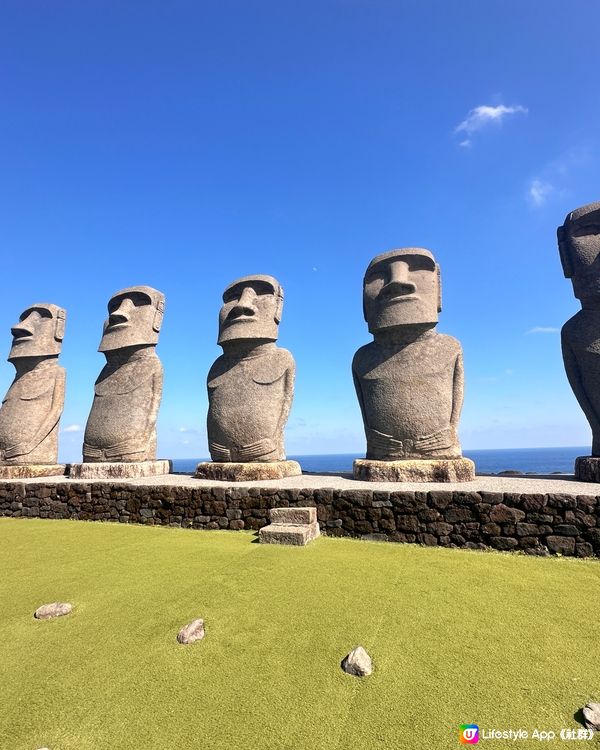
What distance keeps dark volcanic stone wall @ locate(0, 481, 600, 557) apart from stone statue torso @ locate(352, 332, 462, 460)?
186 centimetres

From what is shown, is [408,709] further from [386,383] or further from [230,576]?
[386,383]

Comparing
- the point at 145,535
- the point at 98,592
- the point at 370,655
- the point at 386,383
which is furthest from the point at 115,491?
the point at 370,655

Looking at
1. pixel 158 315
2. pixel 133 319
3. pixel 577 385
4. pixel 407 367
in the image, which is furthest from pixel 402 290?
pixel 133 319

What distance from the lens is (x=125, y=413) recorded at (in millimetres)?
9117

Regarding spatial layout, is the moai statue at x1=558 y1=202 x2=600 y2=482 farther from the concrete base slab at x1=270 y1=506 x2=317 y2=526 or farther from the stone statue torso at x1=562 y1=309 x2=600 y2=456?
the concrete base slab at x1=270 y1=506 x2=317 y2=526

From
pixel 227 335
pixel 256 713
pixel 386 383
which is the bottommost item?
pixel 256 713

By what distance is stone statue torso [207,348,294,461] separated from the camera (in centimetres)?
803

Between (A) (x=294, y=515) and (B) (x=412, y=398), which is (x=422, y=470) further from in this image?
(A) (x=294, y=515)

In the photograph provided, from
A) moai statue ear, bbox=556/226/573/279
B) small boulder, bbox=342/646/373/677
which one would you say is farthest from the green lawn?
moai statue ear, bbox=556/226/573/279

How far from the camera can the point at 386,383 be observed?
7578 millimetres

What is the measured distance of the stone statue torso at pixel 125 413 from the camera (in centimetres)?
898

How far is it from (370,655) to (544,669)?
1026 mm

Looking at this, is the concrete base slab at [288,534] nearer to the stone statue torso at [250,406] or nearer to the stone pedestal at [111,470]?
the stone statue torso at [250,406]

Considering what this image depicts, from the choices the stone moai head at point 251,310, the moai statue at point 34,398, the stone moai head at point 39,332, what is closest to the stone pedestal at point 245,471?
the stone moai head at point 251,310
